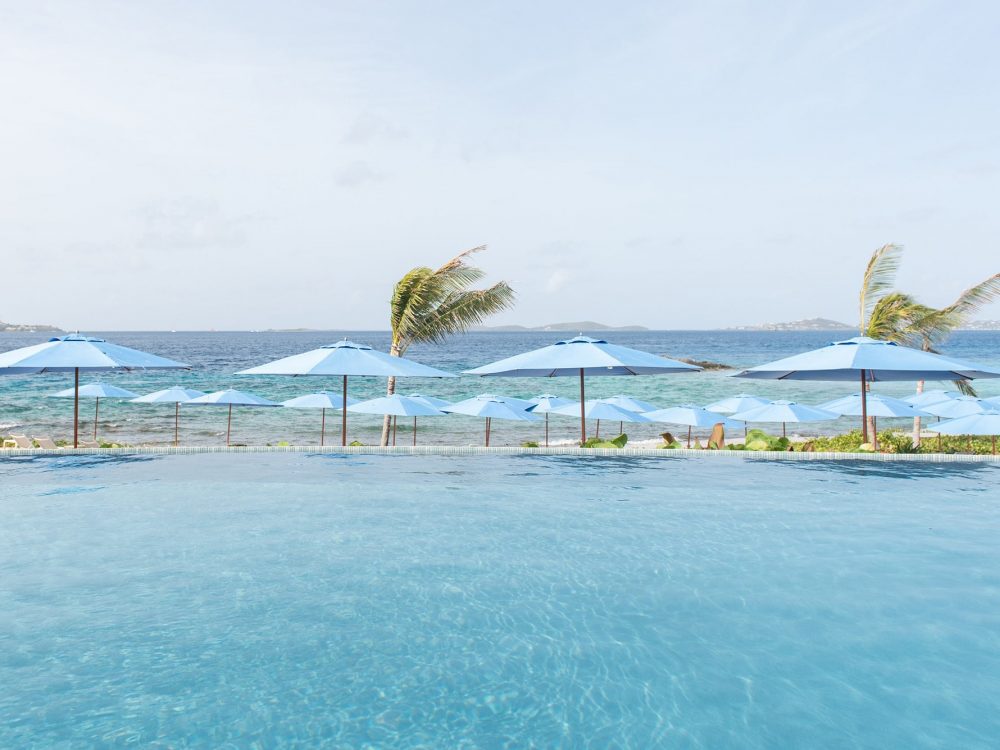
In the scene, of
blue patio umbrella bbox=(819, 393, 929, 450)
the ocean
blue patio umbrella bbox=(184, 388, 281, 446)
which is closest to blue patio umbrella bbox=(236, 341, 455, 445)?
the ocean

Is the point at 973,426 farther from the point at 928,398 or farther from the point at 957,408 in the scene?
the point at 928,398

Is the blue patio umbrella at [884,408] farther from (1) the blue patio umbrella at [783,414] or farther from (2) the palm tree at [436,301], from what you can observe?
(2) the palm tree at [436,301]

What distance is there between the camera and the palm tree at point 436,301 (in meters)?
17.7

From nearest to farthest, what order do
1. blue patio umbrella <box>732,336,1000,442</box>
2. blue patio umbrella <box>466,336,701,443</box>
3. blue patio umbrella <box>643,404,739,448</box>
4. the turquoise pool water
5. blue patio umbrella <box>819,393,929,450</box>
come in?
the turquoise pool water → blue patio umbrella <box>732,336,1000,442</box> → blue patio umbrella <box>466,336,701,443</box> → blue patio umbrella <box>819,393,929,450</box> → blue patio umbrella <box>643,404,739,448</box>

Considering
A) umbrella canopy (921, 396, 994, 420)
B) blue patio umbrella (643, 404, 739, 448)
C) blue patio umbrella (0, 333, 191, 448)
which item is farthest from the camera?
blue patio umbrella (643, 404, 739, 448)

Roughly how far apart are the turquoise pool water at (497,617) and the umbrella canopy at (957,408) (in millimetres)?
8430

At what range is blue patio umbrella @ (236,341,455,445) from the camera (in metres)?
12.0

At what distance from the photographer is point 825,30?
52.7 ft

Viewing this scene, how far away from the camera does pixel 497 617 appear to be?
18.0 ft

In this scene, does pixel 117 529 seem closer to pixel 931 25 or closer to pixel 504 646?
pixel 504 646

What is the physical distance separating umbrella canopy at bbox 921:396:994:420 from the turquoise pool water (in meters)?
8.43

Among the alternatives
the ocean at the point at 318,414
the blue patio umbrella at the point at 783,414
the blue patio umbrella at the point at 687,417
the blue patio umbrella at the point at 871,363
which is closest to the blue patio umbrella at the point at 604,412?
the blue patio umbrella at the point at 687,417

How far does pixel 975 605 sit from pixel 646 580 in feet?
8.41

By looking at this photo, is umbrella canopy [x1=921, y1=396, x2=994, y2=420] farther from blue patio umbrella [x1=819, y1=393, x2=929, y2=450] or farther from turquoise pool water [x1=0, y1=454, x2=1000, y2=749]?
turquoise pool water [x1=0, y1=454, x2=1000, y2=749]
